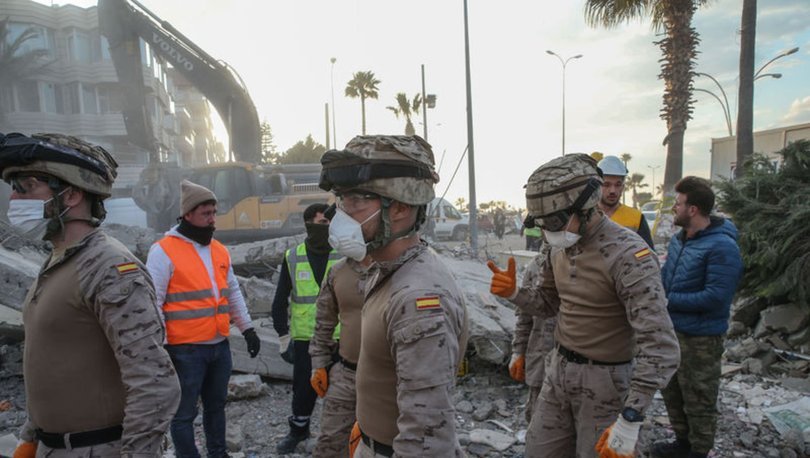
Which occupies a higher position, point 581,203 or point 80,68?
point 80,68

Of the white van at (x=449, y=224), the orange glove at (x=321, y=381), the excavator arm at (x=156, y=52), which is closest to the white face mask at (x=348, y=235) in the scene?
the orange glove at (x=321, y=381)

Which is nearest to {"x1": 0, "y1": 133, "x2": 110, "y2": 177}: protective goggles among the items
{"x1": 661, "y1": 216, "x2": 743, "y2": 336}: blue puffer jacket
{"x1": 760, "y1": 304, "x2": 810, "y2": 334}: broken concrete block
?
{"x1": 661, "y1": 216, "x2": 743, "y2": 336}: blue puffer jacket

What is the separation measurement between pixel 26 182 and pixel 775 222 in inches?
274

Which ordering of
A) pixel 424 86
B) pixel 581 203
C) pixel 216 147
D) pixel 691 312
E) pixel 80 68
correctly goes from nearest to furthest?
pixel 581 203, pixel 691 312, pixel 424 86, pixel 80 68, pixel 216 147

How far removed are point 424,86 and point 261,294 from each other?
18.3m

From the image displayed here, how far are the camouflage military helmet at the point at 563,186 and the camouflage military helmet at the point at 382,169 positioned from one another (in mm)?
1031

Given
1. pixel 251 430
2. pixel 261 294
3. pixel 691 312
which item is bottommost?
pixel 251 430

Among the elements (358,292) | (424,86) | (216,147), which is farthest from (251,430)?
(216,147)

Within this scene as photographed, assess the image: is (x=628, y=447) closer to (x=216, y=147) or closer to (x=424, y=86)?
(x=424, y=86)

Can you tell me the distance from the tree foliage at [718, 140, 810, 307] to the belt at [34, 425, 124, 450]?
6441 mm

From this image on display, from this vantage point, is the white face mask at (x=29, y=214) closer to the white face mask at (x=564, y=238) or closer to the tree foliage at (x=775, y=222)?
the white face mask at (x=564, y=238)

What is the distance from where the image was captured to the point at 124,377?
1.74m

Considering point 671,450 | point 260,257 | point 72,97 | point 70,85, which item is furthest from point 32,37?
point 671,450

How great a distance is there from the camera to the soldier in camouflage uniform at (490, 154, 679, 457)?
2.31 meters
